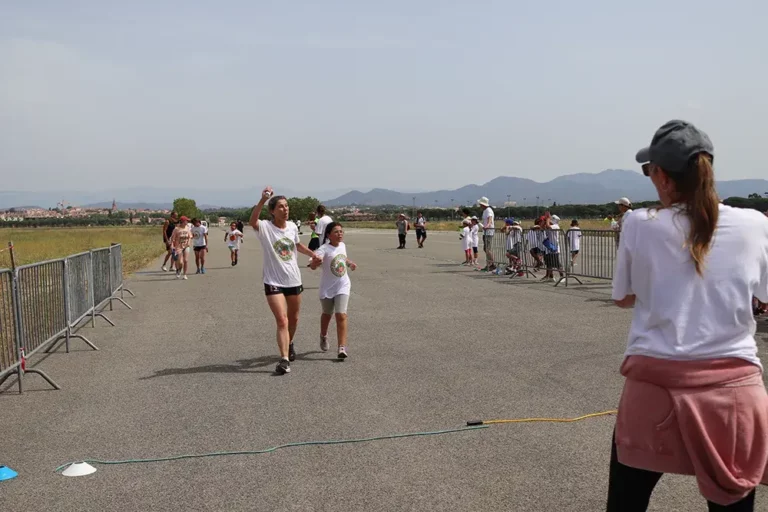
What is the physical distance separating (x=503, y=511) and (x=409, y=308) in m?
9.16

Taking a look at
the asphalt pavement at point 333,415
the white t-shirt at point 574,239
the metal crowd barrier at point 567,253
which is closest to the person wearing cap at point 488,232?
the metal crowd barrier at point 567,253

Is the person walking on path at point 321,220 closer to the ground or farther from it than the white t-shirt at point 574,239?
farther from it

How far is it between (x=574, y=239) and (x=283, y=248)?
422 inches

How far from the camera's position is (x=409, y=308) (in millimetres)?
13227

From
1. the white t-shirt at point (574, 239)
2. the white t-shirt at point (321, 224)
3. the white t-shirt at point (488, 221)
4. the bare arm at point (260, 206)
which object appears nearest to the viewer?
the bare arm at point (260, 206)

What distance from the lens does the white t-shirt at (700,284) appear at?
8.04ft

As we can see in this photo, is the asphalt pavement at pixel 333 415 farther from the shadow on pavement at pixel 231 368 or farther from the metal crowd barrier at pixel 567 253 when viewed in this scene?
the metal crowd barrier at pixel 567 253

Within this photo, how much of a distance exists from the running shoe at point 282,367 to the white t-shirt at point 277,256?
0.85m

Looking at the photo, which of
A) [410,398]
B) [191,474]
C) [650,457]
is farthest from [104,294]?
[650,457]

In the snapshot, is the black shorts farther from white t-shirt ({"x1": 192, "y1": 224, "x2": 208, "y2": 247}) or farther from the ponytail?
white t-shirt ({"x1": 192, "y1": 224, "x2": 208, "y2": 247})

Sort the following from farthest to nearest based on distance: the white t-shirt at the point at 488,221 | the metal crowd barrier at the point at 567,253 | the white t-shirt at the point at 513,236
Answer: the white t-shirt at the point at 488,221 < the white t-shirt at the point at 513,236 < the metal crowd barrier at the point at 567,253

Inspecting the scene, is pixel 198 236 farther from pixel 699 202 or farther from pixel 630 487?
pixel 699 202

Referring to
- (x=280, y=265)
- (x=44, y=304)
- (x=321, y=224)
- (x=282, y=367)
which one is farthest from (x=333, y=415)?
(x=321, y=224)

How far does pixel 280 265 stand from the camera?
8148mm
